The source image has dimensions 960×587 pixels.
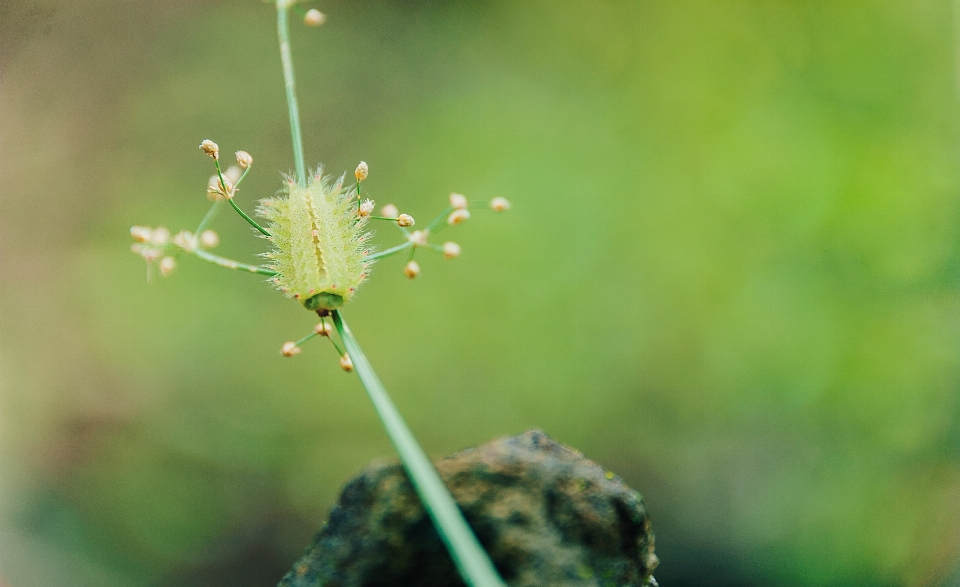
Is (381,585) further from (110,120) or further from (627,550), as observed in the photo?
(110,120)

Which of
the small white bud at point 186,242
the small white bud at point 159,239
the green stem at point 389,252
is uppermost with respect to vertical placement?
the small white bud at point 159,239

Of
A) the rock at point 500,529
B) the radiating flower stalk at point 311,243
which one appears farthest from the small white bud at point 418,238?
the rock at point 500,529

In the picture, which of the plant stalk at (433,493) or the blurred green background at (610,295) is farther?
the blurred green background at (610,295)

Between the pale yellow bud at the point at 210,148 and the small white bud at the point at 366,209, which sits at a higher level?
the pale yellow bud at the point at 210,148

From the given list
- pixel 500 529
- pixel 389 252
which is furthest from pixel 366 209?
pixel 500 529

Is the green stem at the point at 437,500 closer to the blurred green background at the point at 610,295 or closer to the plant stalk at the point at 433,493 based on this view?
the plant stalk at the point at 433,493

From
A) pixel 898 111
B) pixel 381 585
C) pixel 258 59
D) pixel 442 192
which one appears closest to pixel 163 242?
pixel 381 585
